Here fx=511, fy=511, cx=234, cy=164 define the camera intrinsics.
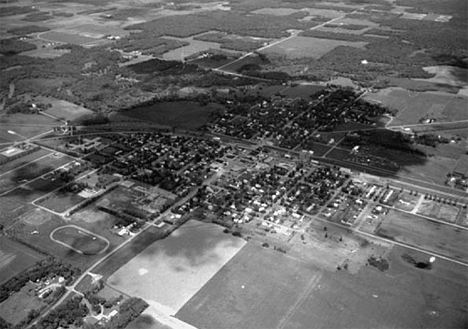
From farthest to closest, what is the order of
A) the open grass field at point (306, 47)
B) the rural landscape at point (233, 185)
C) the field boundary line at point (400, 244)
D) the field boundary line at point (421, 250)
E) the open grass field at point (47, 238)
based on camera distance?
the open grass field at point (306, 47) < the open grass field at point (47, 238) < the field boundary line at point (400, 244) < the field boundary line at point (421, 250) < the rural landscape at point (233, 185)

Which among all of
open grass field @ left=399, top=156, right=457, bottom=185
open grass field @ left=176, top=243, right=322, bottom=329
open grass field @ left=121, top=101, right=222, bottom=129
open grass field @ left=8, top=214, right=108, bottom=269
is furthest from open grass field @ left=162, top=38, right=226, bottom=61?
open grass field @ left=176, top=243, right=322, bottom=329

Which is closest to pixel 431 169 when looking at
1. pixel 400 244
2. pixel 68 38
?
pixel 400 244

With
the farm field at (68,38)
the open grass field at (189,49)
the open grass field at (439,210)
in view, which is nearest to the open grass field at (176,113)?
the open grass field at (189,49)

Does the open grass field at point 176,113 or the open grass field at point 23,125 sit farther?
the open grass field at point 176,113

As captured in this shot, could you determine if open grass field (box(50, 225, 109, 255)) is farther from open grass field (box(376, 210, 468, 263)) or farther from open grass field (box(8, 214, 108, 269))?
open grass field (box(376, 210, 468, 263))

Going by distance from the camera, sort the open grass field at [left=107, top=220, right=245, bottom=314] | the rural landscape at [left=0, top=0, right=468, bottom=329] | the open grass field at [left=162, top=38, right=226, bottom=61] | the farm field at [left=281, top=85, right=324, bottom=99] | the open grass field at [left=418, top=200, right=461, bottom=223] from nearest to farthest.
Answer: the rural landscape at [left=0, top=0, right=468, bottom=329] < the open grass field at [left=107, top=220, right=245, bottom=314] < the open grass field at [left=418, top=200, right=461, bottom=223] < the farm field at [left=281, top=85, right=324, bottom=99] < the open grass field at [left=162, top=38, right=226, bottom=61]

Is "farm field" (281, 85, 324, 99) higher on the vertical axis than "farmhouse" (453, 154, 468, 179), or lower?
higher

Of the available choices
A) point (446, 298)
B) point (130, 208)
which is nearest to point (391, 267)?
point (446, 298)

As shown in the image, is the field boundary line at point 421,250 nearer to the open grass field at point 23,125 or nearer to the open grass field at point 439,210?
the open grass field at point 439,210
